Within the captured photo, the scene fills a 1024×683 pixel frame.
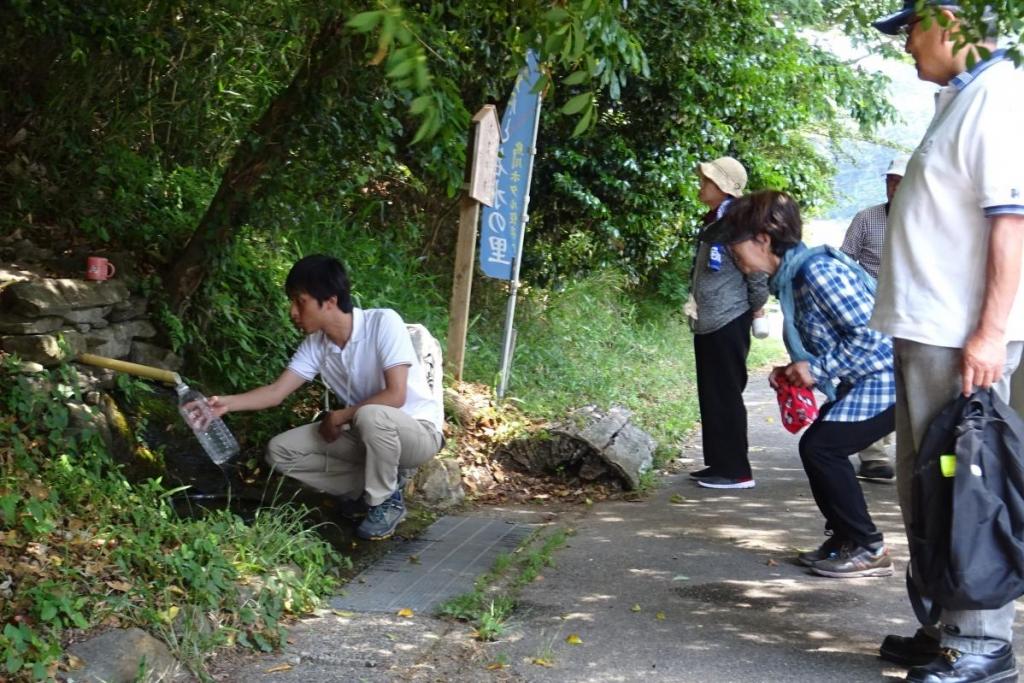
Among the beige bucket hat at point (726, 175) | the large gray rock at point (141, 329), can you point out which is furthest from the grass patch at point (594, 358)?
the large gray rock at point (141, 329)

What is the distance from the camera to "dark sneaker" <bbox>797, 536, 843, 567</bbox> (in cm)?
526

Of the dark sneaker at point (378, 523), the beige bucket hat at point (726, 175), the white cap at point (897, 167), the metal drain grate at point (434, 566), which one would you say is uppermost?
the white cap at point (897, 167)

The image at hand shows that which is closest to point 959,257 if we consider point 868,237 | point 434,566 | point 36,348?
point 434,566

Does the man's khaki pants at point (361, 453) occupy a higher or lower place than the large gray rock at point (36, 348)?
lower

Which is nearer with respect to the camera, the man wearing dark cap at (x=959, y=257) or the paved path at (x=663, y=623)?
the man wearing dark cap at (x=959, y=257)

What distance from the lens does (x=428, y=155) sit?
6863 mm

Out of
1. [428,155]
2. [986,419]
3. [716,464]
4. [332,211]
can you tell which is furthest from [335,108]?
[986,419]

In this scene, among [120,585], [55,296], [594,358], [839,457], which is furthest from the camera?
[594,358]

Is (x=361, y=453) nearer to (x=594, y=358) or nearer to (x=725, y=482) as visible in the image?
(x=725, y=482)

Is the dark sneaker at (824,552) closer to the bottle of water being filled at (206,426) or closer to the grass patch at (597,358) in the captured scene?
the grass patch at (597,358)

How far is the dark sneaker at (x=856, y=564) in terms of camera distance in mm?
5168

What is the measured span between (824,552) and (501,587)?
1481 mm

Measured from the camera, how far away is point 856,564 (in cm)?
518

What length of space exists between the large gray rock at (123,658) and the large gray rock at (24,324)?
243cm
